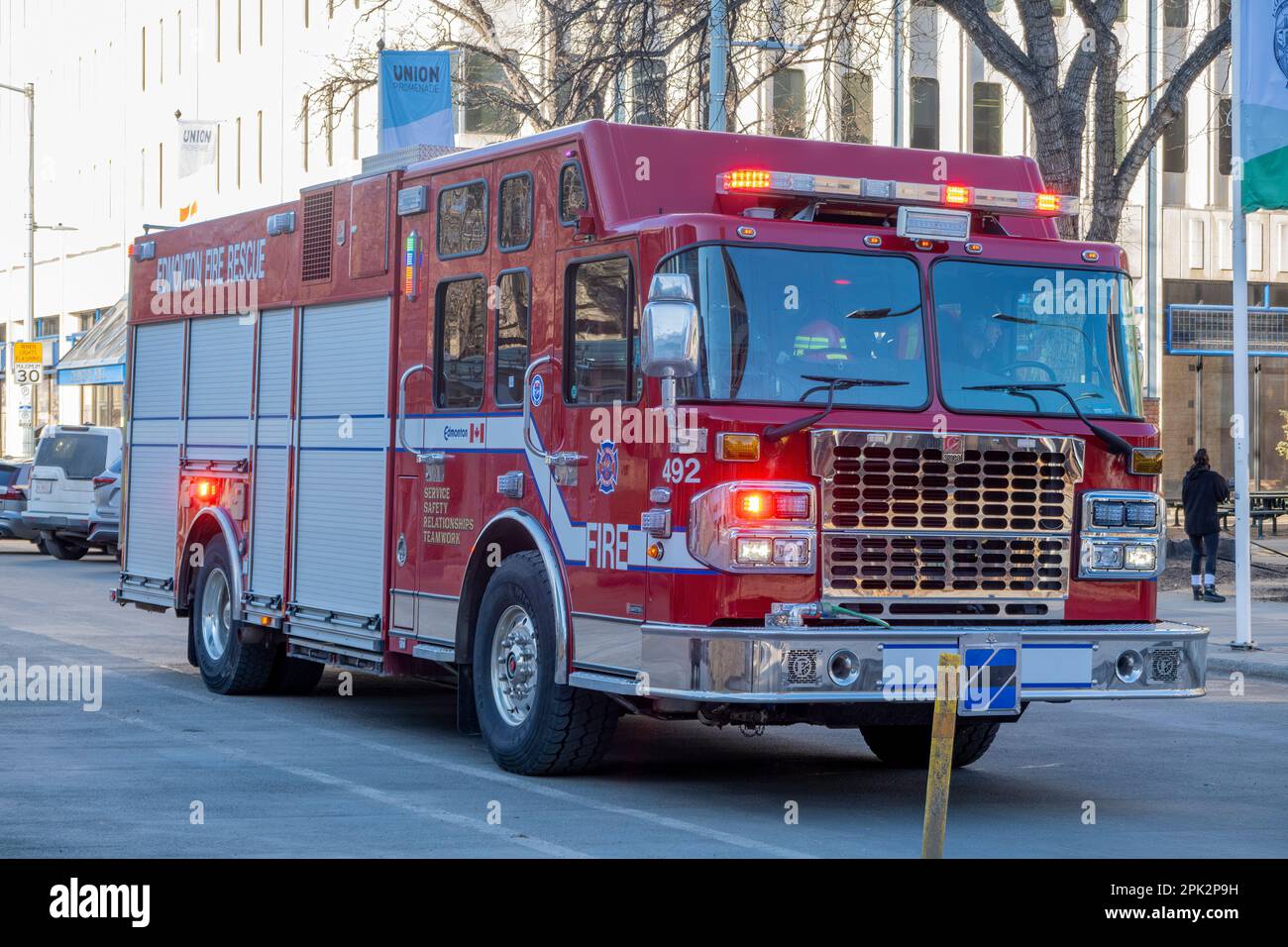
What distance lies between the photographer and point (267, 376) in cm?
1357

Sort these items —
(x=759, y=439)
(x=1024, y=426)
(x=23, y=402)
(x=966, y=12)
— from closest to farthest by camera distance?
(x=759, y=439)
(x=1024, y=426)
(x=966, y=12)
(x=23, y=402)

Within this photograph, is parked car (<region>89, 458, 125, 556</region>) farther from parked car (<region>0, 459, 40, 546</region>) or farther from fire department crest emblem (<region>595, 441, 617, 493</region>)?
fire department crest emblem (<region>595, 441, 617, 493</region>)

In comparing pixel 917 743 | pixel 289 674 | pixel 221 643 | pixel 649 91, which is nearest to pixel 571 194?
pixel 917 743

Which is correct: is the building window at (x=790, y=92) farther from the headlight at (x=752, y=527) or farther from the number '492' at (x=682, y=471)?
the headlight at (x=752, y=527)

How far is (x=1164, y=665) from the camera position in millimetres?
9938

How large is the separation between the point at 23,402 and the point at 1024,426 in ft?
134

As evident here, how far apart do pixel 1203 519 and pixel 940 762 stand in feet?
58.9

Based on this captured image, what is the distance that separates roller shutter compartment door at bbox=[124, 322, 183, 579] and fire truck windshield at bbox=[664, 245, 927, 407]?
263 inches

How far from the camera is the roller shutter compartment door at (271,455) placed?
13281mm

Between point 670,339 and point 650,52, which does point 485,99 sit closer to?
point 650,52

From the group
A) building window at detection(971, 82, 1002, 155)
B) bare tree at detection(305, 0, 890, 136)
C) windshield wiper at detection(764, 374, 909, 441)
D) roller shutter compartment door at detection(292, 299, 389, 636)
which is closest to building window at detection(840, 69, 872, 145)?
bare tree at detection(305, 0, 890, 136)

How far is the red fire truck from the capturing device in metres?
9.27
